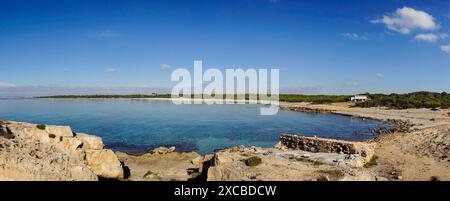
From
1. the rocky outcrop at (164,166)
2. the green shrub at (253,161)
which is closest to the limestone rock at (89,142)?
the rocky outcrop at (164,166)

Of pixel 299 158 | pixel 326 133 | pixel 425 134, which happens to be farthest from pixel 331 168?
pixel 326 133

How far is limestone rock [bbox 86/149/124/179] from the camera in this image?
22.2 meters

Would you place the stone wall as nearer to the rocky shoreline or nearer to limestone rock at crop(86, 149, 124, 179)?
the rocky shoreline

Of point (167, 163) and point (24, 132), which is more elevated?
point (24, 132)

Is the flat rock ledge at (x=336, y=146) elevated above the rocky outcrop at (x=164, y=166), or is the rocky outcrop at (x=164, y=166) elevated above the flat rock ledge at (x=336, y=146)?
the flat rock ledge at (x=336, y=146)

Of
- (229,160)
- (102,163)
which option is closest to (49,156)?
(102,163)

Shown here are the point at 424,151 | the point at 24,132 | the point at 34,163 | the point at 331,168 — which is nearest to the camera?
the point at 34,163

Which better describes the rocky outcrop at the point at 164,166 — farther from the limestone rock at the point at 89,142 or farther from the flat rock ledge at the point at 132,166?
the limestone rock at the point at 89,142

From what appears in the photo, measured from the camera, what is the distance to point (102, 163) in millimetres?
22328

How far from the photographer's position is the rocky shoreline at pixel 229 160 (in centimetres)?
1658
